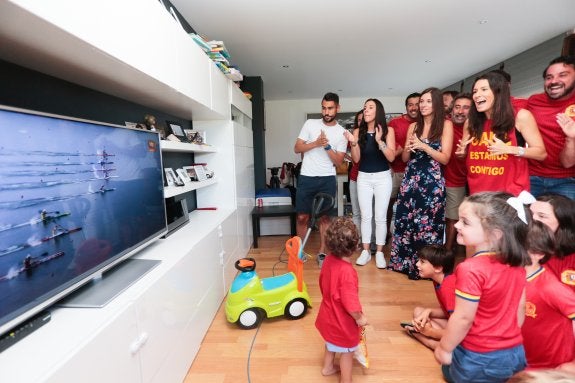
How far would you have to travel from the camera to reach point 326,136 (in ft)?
9.50

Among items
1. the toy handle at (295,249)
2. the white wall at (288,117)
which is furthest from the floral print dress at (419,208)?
the white wall at (288,117)

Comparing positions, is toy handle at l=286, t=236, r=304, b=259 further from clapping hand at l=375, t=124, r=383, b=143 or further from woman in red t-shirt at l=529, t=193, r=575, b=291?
woman in red t-shirt at l=529, t=193, r=575, b=291

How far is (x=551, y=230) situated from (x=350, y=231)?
92cm

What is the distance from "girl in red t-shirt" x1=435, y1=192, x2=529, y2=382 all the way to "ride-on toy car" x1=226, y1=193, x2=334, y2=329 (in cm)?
99

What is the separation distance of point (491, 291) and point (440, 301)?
0.81 metres

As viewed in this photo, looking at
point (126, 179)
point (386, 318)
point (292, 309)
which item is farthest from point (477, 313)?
point (126, 179)

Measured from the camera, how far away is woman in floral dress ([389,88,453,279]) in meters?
2.33

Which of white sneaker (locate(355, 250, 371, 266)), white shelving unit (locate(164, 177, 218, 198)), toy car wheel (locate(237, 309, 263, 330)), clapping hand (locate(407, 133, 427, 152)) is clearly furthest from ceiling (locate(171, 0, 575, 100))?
toy car wheel (locate(237, 309, 263, 330))

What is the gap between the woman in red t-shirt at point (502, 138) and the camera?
1694mm

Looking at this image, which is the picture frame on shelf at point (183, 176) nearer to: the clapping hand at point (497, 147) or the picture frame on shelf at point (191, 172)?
the picture frame on shelf at point (191, 172)

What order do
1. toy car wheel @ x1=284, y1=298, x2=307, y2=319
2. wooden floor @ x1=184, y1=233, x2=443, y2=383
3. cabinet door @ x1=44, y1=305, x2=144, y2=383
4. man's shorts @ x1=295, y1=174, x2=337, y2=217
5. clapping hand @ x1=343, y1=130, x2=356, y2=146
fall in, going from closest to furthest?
1. cabinet door @ x1=44, y1=305, x2=144, y2=383
2. wooden floor @ x1=184, y1=233, x2=443, y2=383
3. toy car wheel @ x1=284, y1=298, x2=307, y2=319
4. clapping hand @ x1=343, y1=130, x2=356, y2=146
5. man's shorts @ x1=295, y1=174, x2=337, y2=217

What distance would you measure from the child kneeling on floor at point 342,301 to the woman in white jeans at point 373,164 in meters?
1.45

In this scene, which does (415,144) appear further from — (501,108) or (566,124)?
(566,124)

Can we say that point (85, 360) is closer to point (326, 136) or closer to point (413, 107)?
point (326, 136)
